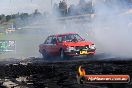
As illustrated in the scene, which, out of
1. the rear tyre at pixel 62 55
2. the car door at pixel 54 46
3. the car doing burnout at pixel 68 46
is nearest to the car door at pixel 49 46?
the car doing burnout at pixel 68 46

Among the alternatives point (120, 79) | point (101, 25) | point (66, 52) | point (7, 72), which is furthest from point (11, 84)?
point (101, 25)

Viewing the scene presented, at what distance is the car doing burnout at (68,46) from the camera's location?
1778 centimetres

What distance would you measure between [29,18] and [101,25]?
24833 millimetres

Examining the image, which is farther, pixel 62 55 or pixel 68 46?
pixel 62 55

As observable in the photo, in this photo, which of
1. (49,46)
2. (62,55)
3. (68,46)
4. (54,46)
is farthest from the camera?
(49,46)

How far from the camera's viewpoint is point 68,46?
17.8 m

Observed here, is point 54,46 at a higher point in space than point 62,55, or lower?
higher

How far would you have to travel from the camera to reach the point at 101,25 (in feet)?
90.8

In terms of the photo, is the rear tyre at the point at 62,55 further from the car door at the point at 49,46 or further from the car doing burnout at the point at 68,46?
the car door at the point at 49,46

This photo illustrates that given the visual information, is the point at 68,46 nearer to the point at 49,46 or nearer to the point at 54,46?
the point at 54,46

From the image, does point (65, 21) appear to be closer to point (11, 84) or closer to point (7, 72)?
point (7, 72)

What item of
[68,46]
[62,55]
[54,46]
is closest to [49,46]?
[54,46]

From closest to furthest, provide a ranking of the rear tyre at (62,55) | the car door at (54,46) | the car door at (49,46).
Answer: the rear tyre at (62,55)
the car door at (54,46)
the car door at (49,46)

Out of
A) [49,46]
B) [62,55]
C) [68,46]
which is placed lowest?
[62,55]
